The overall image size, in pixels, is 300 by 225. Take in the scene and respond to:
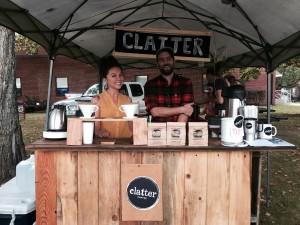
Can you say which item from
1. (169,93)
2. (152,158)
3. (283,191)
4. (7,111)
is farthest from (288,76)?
(152,158)

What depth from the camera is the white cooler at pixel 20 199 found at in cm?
279

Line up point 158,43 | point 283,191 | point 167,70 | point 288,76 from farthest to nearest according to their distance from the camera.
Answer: point 288,76 → point 283,191 → point 158,43 → point 167,70

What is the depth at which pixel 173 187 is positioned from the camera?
2.69m

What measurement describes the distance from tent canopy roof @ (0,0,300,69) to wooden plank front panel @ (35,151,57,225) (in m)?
1.80

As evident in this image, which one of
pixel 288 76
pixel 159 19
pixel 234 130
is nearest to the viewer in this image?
pixel 234 130

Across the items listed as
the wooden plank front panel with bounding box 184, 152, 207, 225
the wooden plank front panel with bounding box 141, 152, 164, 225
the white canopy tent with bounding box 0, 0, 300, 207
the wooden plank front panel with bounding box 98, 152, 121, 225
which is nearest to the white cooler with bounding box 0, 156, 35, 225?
the wooden plank front panel with bounding box 98, 152, 121, 225

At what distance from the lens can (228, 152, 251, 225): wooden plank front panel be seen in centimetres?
266

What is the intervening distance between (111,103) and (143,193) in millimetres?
995

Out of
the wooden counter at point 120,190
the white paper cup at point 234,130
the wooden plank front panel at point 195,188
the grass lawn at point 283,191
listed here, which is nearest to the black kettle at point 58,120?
the wooden counter at point 120,190

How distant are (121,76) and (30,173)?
56.0 inches

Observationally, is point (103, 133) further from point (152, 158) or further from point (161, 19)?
point (161, 19)

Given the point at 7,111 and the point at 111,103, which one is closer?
the point at 111,103

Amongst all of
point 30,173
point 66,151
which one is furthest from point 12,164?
point 66,151

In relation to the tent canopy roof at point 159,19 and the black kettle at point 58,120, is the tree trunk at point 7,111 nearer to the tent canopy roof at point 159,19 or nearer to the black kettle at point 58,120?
the tent canopy roof at point 159,19
